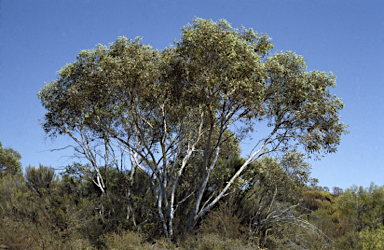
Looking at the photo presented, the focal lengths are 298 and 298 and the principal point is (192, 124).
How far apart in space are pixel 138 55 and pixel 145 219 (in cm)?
906

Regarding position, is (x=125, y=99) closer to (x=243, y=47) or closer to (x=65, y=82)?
(x=65, y=82)

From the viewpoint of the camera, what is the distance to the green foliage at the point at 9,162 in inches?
1622

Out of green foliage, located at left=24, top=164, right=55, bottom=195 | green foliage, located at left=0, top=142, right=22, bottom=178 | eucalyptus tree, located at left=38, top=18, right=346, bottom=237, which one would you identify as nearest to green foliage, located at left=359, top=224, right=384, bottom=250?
eucalyptus tree, located at left=38, top=18, right=346, bottom=237

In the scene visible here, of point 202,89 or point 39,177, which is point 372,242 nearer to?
point 202,89

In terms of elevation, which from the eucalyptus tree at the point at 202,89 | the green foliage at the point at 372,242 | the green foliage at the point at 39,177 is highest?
the eucalyptus tree at the point at 202,89

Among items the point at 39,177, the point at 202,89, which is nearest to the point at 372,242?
the point at 202,89

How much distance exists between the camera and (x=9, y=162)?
137 feet

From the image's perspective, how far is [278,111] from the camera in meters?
13.9

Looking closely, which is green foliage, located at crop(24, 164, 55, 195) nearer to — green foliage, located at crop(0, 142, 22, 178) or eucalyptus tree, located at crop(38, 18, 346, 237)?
eucalyptus tree, located at crop(38, 18, 346, 237)

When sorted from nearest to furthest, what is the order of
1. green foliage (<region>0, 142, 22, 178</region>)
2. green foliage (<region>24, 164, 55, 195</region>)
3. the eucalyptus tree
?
the eucalyptus tree → green foliage (<region>24, 164, 55, 195</region>) → green foliage (<region>0, 142, 22, 178</region>)

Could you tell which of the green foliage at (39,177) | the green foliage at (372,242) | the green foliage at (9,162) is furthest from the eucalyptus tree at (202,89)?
the green foliage at (9,162)

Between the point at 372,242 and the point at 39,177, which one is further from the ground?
the point at 39,177

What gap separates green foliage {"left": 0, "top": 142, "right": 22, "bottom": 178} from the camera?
135ft

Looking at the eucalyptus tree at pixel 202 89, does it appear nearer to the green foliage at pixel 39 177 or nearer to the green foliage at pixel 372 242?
the green foliage at pixel 372 242
